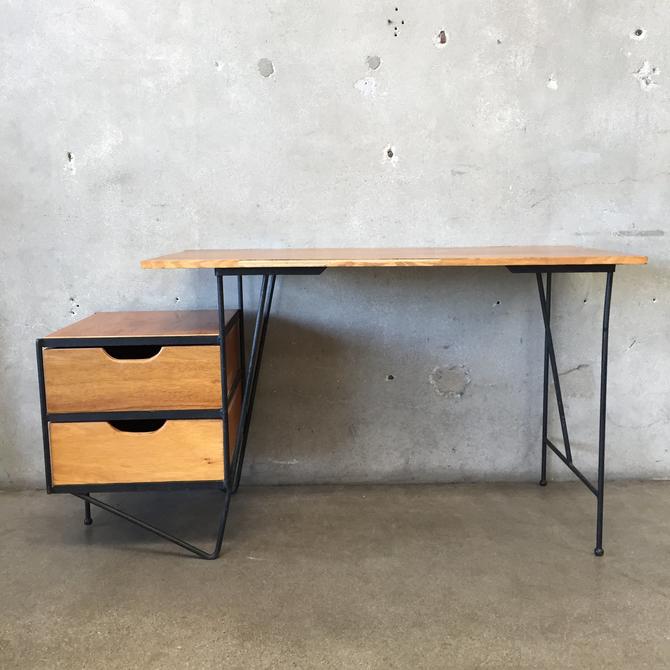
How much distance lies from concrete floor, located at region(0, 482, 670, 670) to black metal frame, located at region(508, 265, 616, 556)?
0.41 ft

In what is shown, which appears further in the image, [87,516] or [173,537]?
[87,516]

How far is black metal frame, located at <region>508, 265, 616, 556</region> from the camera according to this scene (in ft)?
5.68

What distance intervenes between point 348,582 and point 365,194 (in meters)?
1.27

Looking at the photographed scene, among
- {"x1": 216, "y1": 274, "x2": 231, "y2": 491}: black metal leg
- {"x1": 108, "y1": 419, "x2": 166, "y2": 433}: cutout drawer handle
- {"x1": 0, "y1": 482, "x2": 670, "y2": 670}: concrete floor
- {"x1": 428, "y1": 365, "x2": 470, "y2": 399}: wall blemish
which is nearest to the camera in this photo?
{"x1": 0, "y1": 482, "x2": 670, "y2": 670}: concrete floor

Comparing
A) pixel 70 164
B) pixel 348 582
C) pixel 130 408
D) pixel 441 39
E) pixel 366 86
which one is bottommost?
pixel 348 582

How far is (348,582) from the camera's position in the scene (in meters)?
1.69

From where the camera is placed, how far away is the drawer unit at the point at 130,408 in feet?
5.60

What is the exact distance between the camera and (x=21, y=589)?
1679 mm

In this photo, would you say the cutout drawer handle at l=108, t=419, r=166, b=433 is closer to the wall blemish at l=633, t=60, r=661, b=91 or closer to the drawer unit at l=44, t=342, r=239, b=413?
the drawer unit at l=44, t=342, r=239, b=413

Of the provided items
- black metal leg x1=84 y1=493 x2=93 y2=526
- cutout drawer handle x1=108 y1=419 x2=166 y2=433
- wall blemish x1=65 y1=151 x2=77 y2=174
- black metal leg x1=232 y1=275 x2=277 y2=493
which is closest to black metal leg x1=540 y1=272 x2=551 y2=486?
black metal leg x1=232 y1=275 x2=277 y2=493

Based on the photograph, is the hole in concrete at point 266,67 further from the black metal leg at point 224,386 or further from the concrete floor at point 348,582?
the concrete floor at point 348,582

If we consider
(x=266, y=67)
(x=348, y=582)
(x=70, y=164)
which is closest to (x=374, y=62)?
(x=266, y=67)

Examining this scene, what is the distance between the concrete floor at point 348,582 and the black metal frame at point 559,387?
13cm

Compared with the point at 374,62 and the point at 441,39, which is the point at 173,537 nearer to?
the point at 374,62
